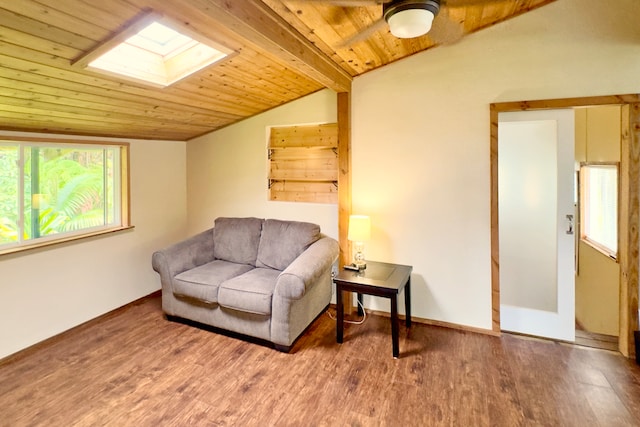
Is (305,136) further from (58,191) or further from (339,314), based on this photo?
(58,191)

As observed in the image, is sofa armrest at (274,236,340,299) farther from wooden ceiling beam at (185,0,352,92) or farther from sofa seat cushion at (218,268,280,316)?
wooden ceiling beam at (185,0,352,92)

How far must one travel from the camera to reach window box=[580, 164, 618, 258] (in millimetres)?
3561

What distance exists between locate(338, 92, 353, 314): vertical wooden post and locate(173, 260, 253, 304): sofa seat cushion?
38.5 inches

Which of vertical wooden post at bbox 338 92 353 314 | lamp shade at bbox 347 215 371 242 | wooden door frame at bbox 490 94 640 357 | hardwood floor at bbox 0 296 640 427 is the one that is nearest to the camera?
hardwood floor at bbox 0 296 640 427

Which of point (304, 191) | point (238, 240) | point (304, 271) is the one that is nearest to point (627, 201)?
point (304, 271)

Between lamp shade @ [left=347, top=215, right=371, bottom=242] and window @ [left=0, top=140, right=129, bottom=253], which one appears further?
lamp shade @ [left=347, top=215, right=371, bottom=242]

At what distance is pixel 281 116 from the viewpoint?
149 inches

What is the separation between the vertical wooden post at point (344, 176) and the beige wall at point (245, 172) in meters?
0.17

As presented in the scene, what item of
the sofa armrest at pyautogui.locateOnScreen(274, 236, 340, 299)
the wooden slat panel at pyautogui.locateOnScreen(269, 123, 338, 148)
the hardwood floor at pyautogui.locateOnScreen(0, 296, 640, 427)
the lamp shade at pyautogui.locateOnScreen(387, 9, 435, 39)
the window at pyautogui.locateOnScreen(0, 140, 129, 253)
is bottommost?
the hardwood floor at pyautogui.locateOnScreen(0, 296, 640, 427)

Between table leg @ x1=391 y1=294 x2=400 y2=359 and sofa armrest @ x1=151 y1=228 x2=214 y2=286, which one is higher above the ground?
sofa armrest @ x1=151 y1=228 x2=214 y2=286

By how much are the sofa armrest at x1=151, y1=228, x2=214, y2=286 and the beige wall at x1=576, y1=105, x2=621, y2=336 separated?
3993 millimetres

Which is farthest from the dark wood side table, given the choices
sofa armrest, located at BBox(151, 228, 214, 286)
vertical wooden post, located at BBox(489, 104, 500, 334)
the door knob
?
sofa armrest, located at BBox(151, 228, 214, 286)

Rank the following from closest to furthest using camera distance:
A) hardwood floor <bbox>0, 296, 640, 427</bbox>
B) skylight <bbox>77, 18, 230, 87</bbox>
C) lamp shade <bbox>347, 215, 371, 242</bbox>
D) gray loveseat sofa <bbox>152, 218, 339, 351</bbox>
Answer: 1. hardwood floor <bbox>0, 296, 640, 427</bbox>
2. skylight <bbox>77, 18, 230, 87</bbox>
3. gray loveseat sofa <bbox>152, 218, 339, 351</bbox>
4. lamp shade <bbox>347, 215, 371, 242</bbox>

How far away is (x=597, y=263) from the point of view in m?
3.86
